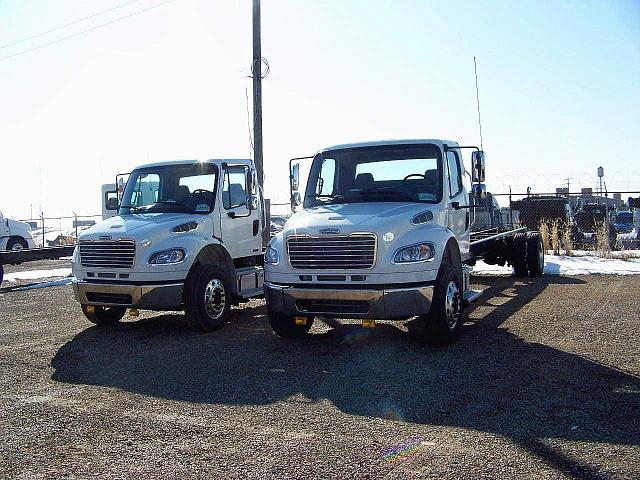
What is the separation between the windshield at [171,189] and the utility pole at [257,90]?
8.17 meters

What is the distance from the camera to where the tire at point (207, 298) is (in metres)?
9.71

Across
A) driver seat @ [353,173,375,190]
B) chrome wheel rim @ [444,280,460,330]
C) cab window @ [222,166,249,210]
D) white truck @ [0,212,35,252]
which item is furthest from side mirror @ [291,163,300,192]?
white truck @ [0,212,35,252]

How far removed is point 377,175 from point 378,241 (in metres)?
1.91

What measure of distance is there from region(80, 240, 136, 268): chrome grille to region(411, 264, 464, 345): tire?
4023mm

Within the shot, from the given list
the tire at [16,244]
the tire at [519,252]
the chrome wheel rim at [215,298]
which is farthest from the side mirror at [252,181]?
the tire at [16,244]

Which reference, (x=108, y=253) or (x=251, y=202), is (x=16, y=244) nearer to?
(x=251, y=202)

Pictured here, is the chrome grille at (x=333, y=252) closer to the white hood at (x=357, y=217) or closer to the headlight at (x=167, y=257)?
the white hood at (x=357, y=217)

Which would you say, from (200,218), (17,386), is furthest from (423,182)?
(17,386)

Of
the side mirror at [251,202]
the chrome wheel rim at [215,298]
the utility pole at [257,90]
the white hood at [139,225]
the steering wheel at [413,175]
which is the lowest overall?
the chrome wheel rim at [215,298]

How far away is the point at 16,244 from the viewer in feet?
80.1

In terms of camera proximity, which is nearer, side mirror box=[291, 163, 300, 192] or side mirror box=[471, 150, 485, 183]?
side mirror box=[471, 150, 485, 183]

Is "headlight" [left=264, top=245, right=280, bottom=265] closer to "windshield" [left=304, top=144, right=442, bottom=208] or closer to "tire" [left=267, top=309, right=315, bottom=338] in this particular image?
"tire" [left=267, top=309, right=315, bottom=338]

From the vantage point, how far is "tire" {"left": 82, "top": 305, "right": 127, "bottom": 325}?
10.6 m

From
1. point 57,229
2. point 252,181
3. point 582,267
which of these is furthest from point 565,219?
point 57,229
